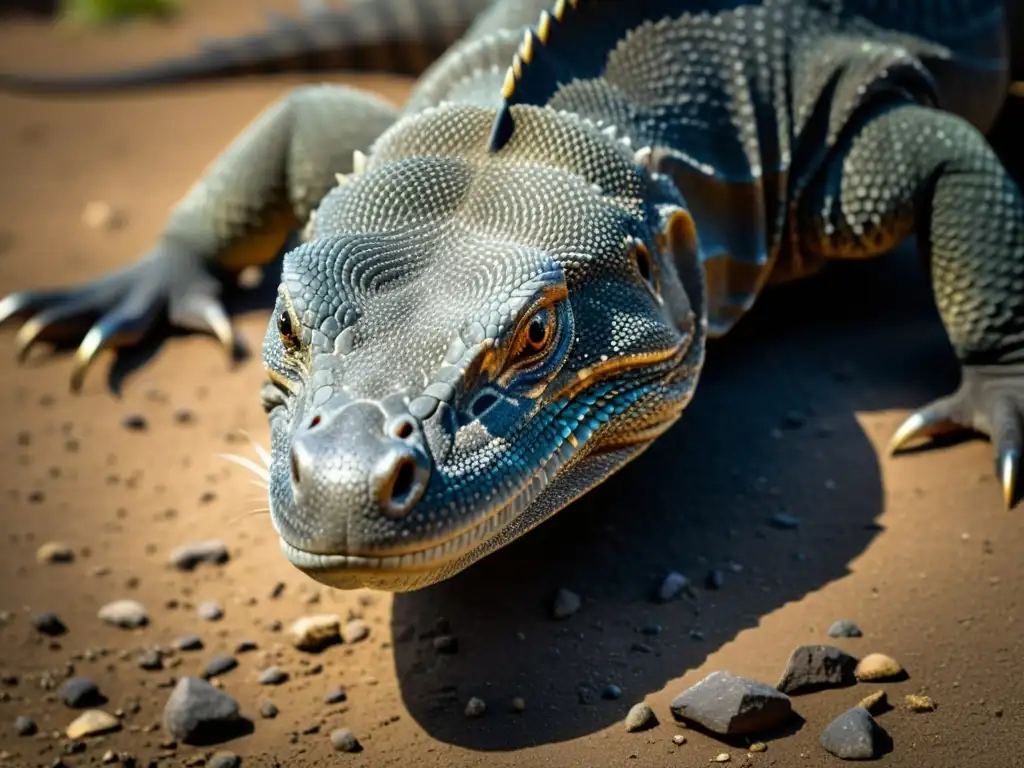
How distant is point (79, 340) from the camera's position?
7645 millimetres

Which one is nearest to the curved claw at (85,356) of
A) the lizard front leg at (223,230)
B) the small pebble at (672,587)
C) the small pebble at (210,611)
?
the lizard front leg at (223,230)

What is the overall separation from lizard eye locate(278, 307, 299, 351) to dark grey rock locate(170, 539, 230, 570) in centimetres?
168

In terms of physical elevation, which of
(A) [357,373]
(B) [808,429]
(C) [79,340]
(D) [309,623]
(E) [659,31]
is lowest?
(C) [79,340]

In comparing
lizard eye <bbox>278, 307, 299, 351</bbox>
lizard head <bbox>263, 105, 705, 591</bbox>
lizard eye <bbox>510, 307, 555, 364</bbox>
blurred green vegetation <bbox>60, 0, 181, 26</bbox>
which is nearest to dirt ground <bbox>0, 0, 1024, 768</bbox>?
lizard head <bbox>263, 105, 705, 591</bbox>

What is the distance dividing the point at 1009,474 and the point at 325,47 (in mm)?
6238

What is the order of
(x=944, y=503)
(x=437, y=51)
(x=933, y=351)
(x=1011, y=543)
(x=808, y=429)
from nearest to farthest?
(x=1011, y=543) → (x=944, y=503) → (x=808, y=429) → (x=933, y=351) → (x=437, y=51)

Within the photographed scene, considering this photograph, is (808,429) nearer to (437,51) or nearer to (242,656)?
(242,656)

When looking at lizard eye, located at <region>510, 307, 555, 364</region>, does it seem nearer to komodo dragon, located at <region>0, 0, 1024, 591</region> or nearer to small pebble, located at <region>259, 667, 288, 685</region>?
komodo dragon, located at <region>0, 0, 1024, 591</region>

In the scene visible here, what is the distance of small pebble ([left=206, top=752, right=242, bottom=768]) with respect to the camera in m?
4.30

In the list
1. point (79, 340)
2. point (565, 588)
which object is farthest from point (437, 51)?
point (565, 588)

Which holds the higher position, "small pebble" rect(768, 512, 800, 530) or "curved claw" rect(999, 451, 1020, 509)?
"curved claw" rect(999, 451, 1020, 509)

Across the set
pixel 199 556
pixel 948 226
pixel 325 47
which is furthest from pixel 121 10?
pixel 948 226

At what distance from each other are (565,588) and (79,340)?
13.3 feet

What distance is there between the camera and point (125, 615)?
5.25 m
